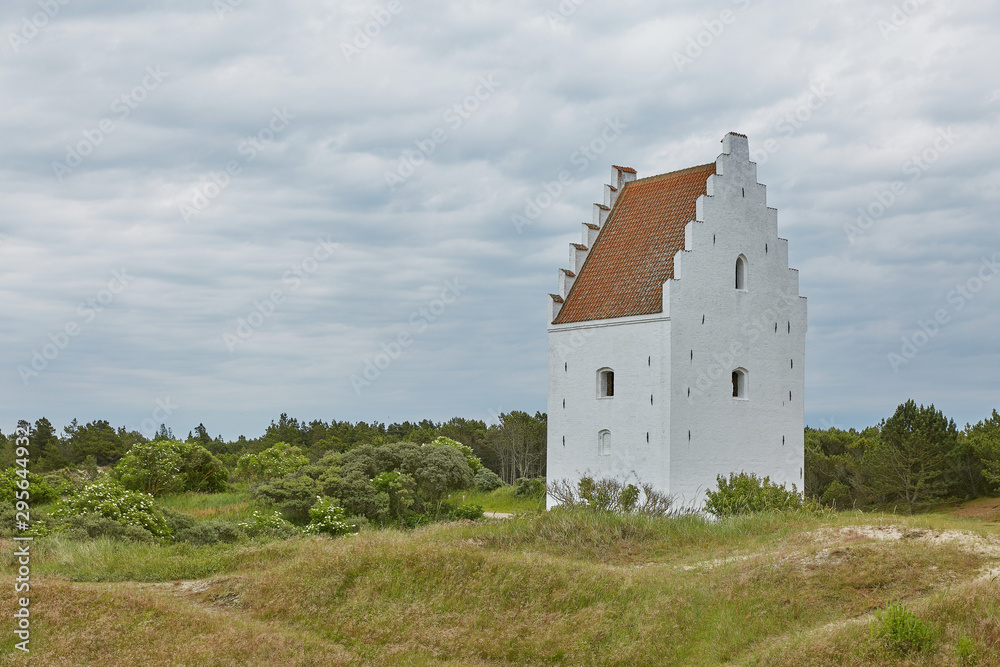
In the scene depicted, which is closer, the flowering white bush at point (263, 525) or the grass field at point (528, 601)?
the grass field at point (528, 601)

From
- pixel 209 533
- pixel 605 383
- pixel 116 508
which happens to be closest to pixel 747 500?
pixel 605 383

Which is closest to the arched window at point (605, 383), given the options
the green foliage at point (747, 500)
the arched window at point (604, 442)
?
the arched window at point (604, 442)

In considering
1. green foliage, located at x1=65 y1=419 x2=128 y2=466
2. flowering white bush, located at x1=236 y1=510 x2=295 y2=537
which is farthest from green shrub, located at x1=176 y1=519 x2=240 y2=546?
green foliage, located at x1=65 y1=419 x2=128 y2=466

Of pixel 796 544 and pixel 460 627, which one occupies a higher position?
pixel 796 544

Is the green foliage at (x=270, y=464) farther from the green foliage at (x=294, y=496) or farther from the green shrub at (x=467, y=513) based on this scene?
the green shrub at (x=467, y=513)

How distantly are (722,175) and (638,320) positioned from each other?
16.1 ft

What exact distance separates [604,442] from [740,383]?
13.6ft

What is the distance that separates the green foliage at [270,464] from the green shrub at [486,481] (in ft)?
22.8

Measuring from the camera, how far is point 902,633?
966 cm

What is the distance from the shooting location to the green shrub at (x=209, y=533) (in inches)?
688

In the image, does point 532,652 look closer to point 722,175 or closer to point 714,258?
point 714,258

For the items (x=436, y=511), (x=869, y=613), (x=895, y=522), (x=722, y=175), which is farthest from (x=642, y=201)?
(x=869, y=613)

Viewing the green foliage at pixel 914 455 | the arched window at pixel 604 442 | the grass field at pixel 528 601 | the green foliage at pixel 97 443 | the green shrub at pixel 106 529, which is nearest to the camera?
the grass field at pixel 528 601

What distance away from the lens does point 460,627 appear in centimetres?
1155
